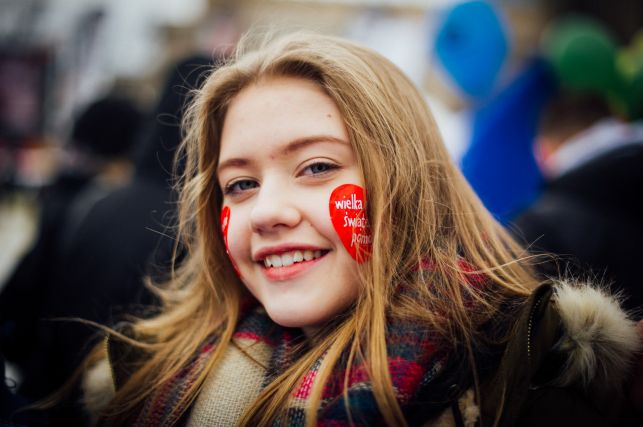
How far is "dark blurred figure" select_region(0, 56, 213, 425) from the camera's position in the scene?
2.12 meters

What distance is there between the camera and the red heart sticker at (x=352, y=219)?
133 cm

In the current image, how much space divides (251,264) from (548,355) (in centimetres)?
79

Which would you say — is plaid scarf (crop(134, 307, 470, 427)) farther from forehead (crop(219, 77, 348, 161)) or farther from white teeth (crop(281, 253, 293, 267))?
forehead (crop(219, 77, 348, 161))

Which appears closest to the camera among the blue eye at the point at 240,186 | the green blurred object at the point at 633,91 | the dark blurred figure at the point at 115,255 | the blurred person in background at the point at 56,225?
the blue eye at the point at 240,186

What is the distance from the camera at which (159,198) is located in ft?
7.52

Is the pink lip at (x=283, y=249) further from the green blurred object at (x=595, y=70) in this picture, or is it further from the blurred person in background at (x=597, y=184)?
the green blurred object at (x=595, y=70)

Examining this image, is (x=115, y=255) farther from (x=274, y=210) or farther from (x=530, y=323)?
(x=530, y=323)

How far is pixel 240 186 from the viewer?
59.1 inches

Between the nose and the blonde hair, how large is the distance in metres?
0.21

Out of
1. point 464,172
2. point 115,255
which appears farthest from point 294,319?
point 464,172

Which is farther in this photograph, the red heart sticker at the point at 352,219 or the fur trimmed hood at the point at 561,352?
the red heart sticker at the point at 352,219

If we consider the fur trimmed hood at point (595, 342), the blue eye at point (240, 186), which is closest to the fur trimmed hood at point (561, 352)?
the fur trimmed hood at point (595, 342)

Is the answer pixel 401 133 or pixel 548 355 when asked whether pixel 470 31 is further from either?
pixel 548 355

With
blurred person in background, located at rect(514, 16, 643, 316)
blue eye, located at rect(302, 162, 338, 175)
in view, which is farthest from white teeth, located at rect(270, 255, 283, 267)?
blurred person in background, located at rect(514, 16, 643, 316)
